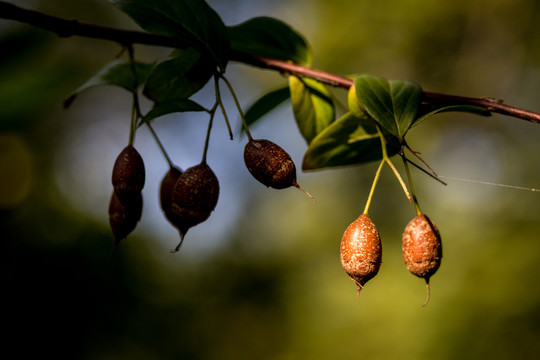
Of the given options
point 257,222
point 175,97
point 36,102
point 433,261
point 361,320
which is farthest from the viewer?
point 257,222

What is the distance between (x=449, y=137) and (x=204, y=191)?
795cm

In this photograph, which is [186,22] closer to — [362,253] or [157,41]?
[157,41]

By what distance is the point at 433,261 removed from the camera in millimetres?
869

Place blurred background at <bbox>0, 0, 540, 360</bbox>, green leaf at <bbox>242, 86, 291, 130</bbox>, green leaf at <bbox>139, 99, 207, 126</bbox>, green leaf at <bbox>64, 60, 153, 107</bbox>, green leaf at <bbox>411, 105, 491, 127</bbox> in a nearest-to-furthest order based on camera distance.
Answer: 1. green leaf at <bbox>411, 105, 491, 127</bbox>
2. green leaf at <bbox>139, 99, 207, 126</bbox>
3. green leaf at <bbox>64, 60, 153, 107</bbox>
4. green leaf at <bbox>242, 86, 291, 130</bbox>
5. blurred background at <bbox>0, 0, 540, 360</bbox>

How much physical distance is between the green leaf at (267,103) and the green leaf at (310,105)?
0.15m

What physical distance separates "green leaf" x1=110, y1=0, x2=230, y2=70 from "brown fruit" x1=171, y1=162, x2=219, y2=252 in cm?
28

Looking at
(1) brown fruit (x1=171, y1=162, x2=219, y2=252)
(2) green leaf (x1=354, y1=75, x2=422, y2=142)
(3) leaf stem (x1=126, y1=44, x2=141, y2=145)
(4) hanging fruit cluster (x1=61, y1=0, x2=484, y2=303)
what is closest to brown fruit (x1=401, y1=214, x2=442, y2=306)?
(4) hanging fruit cluster (x1=61, y1=0, x2=484, y2=303)

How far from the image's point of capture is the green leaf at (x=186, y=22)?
2.84 feet

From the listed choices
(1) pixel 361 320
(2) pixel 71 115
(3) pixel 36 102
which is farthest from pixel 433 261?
(2) pixel 71 115

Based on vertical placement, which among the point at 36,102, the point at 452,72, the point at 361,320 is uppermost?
the point at 452,72

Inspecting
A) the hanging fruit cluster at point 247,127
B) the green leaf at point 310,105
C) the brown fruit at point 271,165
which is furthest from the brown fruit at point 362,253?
the green leaf at point 310,105

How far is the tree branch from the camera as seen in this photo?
845 mm

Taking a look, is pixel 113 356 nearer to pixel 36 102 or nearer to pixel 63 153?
pixel 63 153

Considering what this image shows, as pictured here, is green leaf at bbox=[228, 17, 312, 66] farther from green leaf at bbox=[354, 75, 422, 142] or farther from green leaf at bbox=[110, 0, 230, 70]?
green leaf at bbox=[354, 75, 422, 142]
